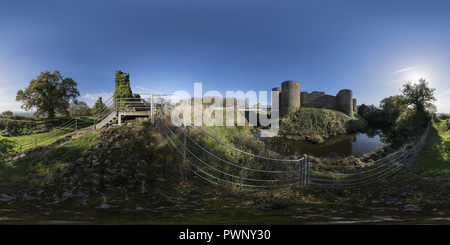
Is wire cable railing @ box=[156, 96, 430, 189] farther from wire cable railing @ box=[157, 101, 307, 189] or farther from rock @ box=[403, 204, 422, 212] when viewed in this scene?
rock @ box=[403, 204, 422, 212]

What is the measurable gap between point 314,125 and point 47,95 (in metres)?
Result: 22.7

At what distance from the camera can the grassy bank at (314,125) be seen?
2082 cm

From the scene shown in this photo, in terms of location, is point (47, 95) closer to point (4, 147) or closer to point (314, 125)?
point (4, 147)

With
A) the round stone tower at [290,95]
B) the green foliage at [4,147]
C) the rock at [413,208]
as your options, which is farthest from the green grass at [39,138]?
the round stone tower at [290,95]

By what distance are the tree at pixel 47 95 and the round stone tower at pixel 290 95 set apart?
67.2 feet

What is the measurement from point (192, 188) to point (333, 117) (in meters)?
24.2

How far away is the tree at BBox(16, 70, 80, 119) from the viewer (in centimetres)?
1317

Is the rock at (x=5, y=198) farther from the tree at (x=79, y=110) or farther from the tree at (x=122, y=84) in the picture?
the tree at (x=79, y=110)

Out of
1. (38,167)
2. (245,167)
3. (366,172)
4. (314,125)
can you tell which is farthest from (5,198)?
(314,125)

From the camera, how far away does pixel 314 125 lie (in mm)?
22375

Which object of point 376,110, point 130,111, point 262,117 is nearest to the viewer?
point 130,111

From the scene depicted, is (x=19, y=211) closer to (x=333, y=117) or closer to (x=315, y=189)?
(x=315, y=189)

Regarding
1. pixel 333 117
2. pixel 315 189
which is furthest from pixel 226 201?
pixel 333 117

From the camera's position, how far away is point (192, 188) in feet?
15.6
